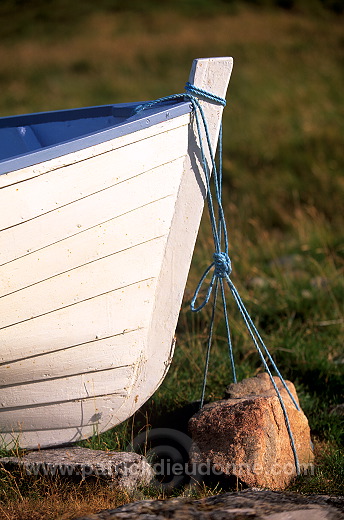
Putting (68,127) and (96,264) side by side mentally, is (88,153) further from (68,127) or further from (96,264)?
(68,127)

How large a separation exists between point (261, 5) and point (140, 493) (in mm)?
20950

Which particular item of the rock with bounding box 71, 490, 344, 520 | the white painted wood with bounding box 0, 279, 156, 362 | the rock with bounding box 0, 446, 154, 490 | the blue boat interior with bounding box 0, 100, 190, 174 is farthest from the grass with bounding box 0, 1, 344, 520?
the blue boat interior with bounding box 0, 100, 190, 174

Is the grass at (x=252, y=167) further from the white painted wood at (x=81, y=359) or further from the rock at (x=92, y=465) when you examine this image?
the white painted wood at (x=81, y=359)

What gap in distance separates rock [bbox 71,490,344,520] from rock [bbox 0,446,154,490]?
0.29 meters

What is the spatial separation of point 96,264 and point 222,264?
0.67 m

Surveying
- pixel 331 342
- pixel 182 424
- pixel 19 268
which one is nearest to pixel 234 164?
pixel 331 342

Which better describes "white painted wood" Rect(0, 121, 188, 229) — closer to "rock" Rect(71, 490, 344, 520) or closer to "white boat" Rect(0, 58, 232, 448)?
"white boat" Rect(0, 58, 232, 448)

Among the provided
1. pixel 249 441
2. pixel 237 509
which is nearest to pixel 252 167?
pixel 249 441

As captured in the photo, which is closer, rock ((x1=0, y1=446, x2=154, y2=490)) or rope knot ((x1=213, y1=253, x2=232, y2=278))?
rock ((x1=0, y1=446, x2=154, y2=490))

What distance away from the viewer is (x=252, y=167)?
8.99m

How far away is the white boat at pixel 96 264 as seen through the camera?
2.60 m

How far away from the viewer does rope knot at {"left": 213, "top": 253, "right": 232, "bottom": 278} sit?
3137mm

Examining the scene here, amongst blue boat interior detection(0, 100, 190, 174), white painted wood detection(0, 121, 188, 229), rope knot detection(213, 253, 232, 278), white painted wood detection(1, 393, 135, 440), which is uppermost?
blue boat interior detection(0, 100, 190, 174)

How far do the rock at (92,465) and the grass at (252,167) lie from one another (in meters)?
0.05
